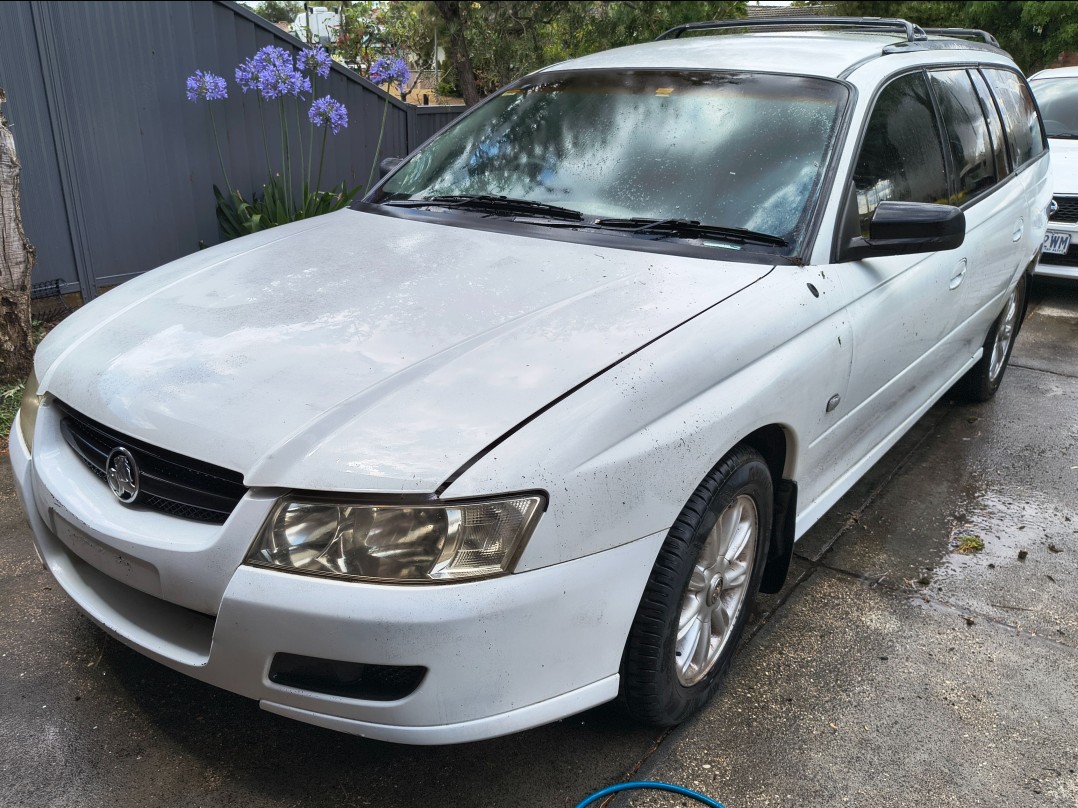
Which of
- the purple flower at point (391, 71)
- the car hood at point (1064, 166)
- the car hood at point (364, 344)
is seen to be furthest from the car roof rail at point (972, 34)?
the purple flower at point (391, 71)

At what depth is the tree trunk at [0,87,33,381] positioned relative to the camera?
4566 mm

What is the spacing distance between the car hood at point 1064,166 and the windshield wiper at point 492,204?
19.2 ft

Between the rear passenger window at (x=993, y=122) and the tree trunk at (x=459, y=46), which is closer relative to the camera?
the rear passenger window at (x=993, y=122)

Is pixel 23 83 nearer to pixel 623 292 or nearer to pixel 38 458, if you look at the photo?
pixel 38 458

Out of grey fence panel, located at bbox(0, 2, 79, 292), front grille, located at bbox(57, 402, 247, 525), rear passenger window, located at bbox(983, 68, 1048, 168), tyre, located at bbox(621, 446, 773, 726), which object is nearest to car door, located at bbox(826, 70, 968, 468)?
tyre, located at bbox(621, 446, 773, 726)

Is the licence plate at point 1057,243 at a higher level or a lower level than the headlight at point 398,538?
lower

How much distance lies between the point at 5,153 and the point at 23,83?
4.56ft

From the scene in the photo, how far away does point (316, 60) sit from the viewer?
685 cm

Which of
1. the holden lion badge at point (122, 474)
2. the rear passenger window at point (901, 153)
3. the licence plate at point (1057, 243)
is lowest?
the licence plate at point (1057, 243)

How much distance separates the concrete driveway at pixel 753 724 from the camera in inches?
92.9

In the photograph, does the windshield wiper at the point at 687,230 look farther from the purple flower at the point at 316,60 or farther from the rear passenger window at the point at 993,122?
the purple flower at the point at 316,60

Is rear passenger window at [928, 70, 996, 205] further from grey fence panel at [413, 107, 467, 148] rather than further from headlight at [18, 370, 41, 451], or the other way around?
grey fence panel at [413, 107, 467, 148]

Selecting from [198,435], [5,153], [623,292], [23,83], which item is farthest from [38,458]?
[23,83]

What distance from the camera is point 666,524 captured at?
7.20ft
